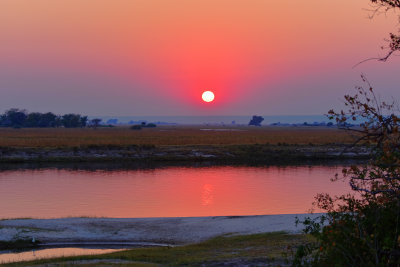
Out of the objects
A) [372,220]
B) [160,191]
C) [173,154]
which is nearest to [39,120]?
[173,154]

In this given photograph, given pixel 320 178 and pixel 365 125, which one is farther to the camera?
pixel 320 178

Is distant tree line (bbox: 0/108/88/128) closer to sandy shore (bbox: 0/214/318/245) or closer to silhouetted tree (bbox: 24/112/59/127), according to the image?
silhouetted tree (bbox: 24/112/59/127)

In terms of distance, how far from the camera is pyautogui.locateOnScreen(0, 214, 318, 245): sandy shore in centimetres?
1939

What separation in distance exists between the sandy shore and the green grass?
156cm

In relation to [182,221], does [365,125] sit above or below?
above

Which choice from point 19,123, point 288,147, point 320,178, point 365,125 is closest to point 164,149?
point 288,147

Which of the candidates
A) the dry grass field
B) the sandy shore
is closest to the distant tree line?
the dry grass field

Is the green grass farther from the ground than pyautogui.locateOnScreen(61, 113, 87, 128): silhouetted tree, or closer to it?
closer to it

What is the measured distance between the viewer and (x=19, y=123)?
182m

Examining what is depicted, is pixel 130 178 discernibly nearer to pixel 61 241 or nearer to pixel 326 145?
pixel 61 241

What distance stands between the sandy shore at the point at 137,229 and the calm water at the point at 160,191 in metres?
4.24

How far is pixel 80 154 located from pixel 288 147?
1050 inches

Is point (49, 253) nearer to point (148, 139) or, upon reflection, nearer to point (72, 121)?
point (148, 139)

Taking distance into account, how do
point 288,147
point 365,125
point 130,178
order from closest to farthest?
1. point 365,125
2. point 130,178
3. point 288,147
